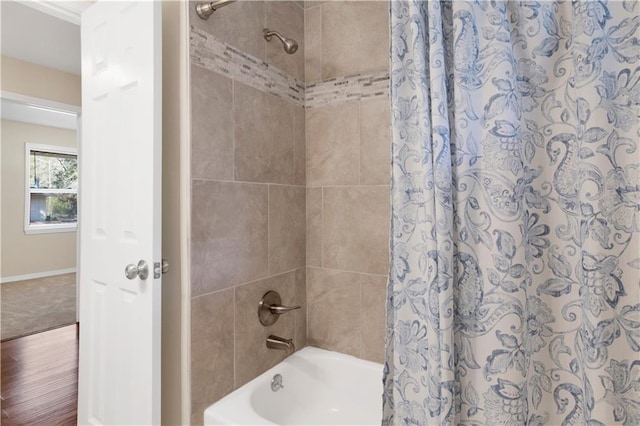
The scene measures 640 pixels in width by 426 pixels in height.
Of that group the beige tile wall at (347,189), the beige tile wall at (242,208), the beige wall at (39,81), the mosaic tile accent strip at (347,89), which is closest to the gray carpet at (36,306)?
the beige wall at (39,81)

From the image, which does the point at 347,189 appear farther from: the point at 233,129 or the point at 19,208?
the point at 19,208

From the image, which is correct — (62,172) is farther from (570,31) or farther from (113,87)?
(570,31)

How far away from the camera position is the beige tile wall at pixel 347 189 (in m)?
1.67

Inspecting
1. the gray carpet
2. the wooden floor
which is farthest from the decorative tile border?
the gray carpet

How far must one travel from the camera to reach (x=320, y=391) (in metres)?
1.72

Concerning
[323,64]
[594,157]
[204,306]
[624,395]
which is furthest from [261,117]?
[624,395]

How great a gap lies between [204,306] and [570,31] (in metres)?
1.43

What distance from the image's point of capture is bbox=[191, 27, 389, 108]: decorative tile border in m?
1.33

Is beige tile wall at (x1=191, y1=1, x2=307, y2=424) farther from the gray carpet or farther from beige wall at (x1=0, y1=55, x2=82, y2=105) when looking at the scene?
the gray carpet

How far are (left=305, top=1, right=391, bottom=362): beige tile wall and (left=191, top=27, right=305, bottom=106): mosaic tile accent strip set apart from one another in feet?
0.52

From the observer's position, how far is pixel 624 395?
0.71 metres

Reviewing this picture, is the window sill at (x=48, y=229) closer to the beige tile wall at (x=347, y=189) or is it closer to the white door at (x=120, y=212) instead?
the white door at (x=120, y=212)

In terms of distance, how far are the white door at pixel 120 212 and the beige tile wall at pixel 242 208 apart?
15 cm

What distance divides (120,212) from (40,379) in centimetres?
187
